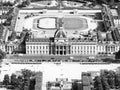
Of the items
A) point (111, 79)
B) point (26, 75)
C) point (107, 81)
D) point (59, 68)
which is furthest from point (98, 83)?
point (26, 75)

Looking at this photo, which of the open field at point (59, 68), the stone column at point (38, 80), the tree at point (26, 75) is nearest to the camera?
the stone column at point (38, 80)

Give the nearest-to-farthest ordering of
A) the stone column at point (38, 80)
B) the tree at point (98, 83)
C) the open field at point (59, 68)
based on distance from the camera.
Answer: the stone column at point (38, 80) < the tree at point (98, 83) < the open field at point (59, 68)

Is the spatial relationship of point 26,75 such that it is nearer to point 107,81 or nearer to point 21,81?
point 21,81

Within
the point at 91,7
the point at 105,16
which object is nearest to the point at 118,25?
the point at 105,16

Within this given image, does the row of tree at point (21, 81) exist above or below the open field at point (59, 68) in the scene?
below

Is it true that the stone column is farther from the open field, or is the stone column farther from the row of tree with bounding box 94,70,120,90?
the row of tree with bounding box 94,70,120,90

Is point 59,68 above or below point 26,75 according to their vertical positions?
above

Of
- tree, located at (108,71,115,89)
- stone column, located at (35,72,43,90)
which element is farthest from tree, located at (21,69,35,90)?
tree, located at (108,71,115,89)

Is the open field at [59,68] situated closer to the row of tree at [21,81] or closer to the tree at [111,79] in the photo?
the row of tree at [21,81]

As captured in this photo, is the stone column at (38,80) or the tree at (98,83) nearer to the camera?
the stone column at (38,80)

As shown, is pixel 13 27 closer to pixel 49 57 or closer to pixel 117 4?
pixel 49 57

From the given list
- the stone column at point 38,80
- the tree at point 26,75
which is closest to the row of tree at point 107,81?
the stone column at point 38,80
